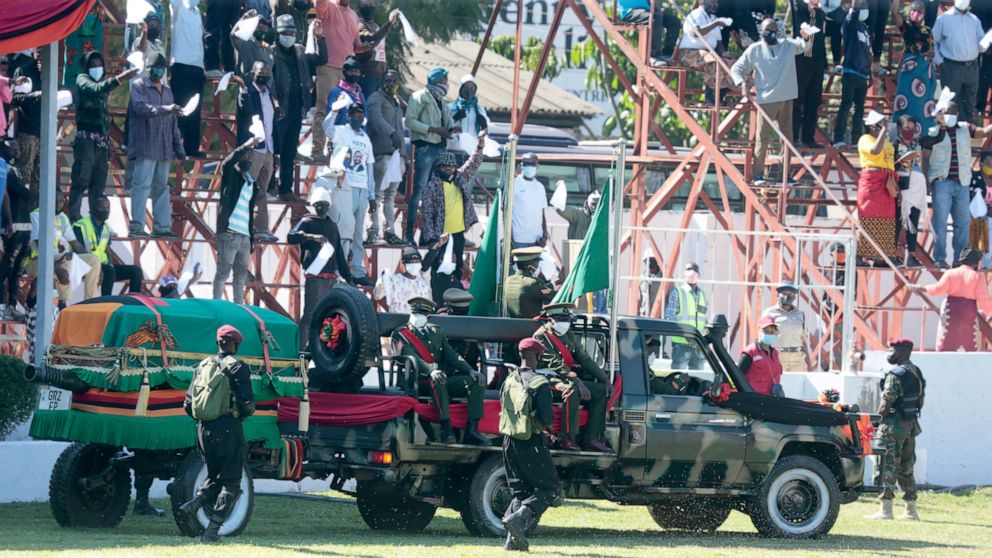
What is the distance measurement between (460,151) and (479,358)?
6779 millimetres

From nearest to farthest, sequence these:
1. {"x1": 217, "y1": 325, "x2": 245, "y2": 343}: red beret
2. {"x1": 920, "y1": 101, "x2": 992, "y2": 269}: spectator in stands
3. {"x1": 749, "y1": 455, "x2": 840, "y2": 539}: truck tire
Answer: {"x1": 217, "y1": 325, "x2": 245, "y2": 343}: red beret, {"x1": 749, "y1": 455, "x2": 840, "y2": 539}: truck tire, {"x1": 920, "y1": 101, "x2": 992, "y2": 269}: spectator in stands

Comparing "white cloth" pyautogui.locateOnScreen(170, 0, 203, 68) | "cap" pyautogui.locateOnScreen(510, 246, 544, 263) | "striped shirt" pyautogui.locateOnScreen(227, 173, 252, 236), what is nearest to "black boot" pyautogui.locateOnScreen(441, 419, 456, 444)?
"cap" pyautogui.locateOnScreen(510, 246, 544, 263)

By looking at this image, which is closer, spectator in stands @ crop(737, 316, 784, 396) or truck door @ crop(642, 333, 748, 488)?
truck door @ crop(642, 333, 748, 488)

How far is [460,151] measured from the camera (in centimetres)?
2103

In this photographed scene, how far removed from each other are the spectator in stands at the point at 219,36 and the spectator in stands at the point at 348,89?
129 cm

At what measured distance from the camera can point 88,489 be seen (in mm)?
13484

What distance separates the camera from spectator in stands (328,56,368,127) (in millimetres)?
19484

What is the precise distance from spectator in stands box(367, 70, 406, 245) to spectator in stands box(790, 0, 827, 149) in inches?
214

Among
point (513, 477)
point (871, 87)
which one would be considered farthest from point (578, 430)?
point (871, 87)

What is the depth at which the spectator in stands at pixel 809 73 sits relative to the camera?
2259 centimetres

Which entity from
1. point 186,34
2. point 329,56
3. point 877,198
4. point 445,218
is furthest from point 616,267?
point 877,198

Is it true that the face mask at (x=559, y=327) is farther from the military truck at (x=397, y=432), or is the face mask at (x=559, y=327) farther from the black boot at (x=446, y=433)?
the black boot at (x=446, y=433)

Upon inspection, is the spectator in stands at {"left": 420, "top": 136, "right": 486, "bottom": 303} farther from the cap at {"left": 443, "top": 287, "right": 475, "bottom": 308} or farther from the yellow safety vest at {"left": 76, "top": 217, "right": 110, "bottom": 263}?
the cap at {"left": 443, "top": 287, "right": 475, "bottom": 308}

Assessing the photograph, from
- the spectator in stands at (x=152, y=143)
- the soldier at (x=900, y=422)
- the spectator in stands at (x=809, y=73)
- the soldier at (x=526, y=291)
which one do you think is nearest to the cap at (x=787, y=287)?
the soldier at (x=900, y=422)
